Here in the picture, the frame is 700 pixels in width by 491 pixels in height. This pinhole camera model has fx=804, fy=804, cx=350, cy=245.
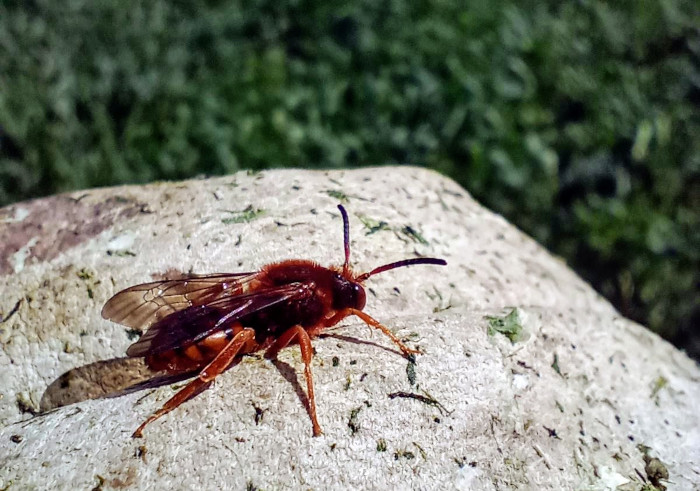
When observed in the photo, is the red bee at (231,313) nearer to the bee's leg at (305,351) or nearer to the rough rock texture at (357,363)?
the bee's leg at (305,351)

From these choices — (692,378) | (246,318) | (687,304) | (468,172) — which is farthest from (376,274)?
(687,304)

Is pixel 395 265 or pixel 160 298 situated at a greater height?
pixel 395 265

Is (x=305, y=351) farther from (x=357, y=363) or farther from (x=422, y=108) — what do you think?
(x=422, y=108)

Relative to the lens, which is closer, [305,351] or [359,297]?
[305,351]

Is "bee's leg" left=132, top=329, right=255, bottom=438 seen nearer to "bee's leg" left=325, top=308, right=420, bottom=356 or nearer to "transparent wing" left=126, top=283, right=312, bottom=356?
"transparent wing" left=126, top=283, right=312, bottom=356

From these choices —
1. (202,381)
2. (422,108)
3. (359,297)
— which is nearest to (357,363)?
(359,297)

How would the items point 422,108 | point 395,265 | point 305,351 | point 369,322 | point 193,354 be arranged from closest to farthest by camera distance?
point 305,351 < point 193,354 < point 369,322 < point 395,265 < point 422,108
